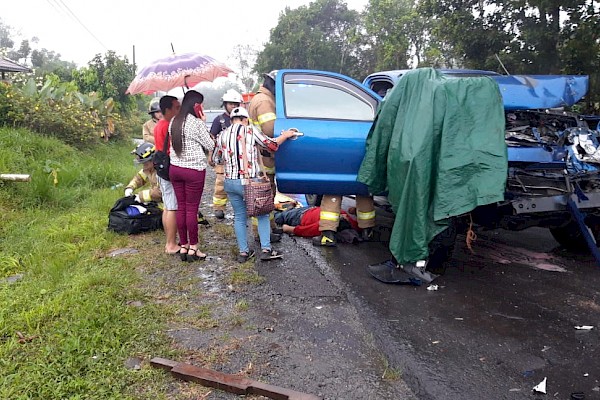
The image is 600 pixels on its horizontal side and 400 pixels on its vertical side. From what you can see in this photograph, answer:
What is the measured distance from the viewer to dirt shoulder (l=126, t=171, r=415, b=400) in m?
2.73

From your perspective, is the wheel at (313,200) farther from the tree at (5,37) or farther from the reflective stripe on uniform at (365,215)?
the tree at (5,37)

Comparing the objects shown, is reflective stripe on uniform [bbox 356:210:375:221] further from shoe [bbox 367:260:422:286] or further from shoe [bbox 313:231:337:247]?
shoe [bbox 367:260:422:286]

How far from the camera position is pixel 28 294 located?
12.6 feet

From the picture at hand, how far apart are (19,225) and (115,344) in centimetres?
374

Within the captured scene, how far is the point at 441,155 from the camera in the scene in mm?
3836

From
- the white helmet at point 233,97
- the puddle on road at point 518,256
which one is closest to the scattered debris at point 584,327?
the puddle on road at point 518,256

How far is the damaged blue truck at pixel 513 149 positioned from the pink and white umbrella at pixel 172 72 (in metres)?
0.98

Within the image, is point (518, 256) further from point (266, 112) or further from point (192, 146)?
point (192, 146)

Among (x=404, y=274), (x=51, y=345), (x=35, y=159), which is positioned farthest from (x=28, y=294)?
(x=35, y=159)

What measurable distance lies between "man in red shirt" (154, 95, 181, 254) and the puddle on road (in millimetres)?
3164

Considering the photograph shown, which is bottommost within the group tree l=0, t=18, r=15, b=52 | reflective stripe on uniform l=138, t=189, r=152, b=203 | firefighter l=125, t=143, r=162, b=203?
reflective stripe on uniform l=138, t=189, r=152, b=203

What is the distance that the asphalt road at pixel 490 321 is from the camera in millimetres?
2787

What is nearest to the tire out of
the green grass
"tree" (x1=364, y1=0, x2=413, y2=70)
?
the green grass

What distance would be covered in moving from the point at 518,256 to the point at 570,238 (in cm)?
59
